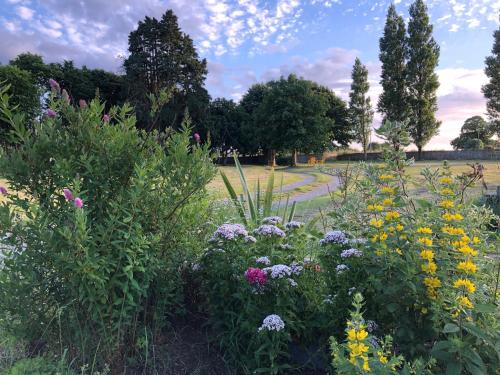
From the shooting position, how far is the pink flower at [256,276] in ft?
7.30

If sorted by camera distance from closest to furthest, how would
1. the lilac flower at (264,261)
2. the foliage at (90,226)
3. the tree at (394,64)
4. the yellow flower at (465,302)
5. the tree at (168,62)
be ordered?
the yellow flower at (465,302) → the foliage at (90,226) → the lilac flower at (264,261) → the tree at (168,62) → the tree at (394,64)

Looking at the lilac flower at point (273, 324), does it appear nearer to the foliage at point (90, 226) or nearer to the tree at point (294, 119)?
the foliage at point (90, 226)

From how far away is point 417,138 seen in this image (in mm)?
39438

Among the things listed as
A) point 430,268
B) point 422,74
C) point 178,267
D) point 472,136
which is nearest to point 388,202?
point 430,268

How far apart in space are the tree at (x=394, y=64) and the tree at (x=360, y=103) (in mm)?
2643

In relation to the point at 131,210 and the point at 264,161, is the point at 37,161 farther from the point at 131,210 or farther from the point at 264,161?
the point at 264,161

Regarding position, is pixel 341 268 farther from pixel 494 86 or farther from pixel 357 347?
pixel 494 86

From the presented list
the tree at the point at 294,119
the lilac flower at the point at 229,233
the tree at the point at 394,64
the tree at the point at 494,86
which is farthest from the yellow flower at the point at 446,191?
the tree at the point at 394,64

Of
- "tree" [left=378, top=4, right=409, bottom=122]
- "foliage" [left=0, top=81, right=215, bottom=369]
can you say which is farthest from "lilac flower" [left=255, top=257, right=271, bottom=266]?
"tree" [left=378, top=4, right=409, bottom=122]

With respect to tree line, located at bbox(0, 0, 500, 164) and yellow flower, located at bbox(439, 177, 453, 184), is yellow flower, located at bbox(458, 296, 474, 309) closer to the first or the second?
yellow flower, located at bbox(439, 177, 453, 184)

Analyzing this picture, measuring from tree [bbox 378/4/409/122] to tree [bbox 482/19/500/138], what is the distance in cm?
813

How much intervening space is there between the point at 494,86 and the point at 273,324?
3927cm

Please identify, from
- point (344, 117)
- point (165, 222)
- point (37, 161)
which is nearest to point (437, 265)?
point (165, 222)

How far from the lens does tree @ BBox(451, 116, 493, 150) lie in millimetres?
43500
